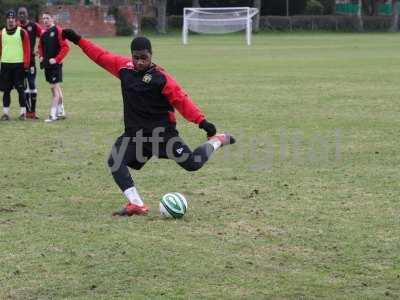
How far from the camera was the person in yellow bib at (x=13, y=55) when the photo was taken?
50.6 feet

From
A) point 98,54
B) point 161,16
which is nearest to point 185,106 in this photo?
point 98,54

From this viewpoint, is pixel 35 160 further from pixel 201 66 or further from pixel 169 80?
pixel 201 66

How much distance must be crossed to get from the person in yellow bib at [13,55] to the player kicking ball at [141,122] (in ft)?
24.2

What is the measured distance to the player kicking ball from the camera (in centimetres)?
800

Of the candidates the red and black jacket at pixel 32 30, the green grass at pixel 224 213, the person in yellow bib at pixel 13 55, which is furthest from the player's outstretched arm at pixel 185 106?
the red and black jacket at pixel 32 30

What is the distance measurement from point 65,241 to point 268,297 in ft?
7.20

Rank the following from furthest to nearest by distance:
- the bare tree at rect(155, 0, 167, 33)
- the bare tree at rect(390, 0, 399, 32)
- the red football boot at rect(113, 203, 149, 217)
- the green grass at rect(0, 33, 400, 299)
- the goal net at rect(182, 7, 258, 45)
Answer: the bare tree at rect(390, 0, 399, 32) → the bare tree at rect(155, 0, 167, 33) → the goal net at rect(182, 7, 258, 45) → the red football boot at rect(113, 203, 149, 217) → the green grass at rect(0, 33, 400, 299)

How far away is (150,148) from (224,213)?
3.23 ft

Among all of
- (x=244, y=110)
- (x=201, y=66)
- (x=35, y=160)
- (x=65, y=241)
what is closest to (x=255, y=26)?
(x=201, y=66)

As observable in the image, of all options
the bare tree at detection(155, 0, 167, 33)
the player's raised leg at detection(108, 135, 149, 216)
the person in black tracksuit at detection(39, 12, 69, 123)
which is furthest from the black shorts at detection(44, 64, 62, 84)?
the bare tree at detection(155, 0, 167, 33)

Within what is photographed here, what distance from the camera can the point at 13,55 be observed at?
50.6 ft

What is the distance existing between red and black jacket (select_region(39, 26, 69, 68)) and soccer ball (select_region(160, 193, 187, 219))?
786 centimetres

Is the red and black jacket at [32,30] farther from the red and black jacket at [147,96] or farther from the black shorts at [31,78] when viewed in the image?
the red and black jacket at [147,96]

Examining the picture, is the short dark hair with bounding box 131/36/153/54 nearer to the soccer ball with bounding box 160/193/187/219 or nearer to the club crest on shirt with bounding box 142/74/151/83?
the club crest on shirt with bounding box 142/74/151/83
